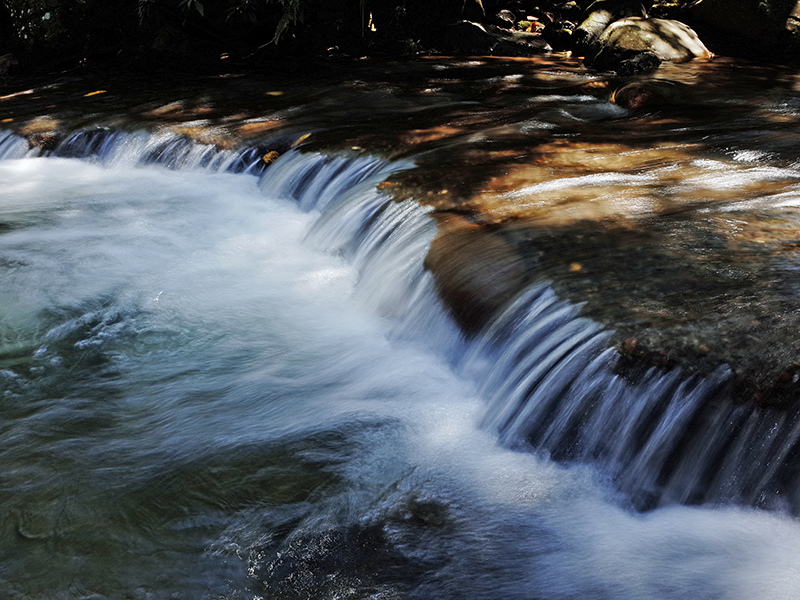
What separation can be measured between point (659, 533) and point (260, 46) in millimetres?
10687

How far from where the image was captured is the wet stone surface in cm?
297

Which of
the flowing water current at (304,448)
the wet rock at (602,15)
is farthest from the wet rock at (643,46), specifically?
the flowing water current at (304,448)

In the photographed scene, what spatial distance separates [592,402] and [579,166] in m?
2.70

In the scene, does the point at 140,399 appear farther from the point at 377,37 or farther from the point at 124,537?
the point at 377,37

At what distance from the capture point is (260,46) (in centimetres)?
1157

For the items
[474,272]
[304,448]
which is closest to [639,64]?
[474,272]

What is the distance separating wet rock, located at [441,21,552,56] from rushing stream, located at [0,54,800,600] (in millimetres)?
6769

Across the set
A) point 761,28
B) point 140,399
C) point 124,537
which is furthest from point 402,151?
point 761,28

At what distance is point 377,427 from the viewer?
3193mm

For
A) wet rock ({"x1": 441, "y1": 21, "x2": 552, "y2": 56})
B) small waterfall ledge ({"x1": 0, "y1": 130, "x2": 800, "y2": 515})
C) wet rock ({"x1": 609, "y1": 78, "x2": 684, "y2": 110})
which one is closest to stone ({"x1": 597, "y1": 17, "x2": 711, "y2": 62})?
wet rock ({"x1": 441, "y1": 21, "x2": 552, "y2": 56})

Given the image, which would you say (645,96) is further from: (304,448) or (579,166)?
(304,448)

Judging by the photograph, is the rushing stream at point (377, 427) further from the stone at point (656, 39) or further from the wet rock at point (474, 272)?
the stone at point (656, 39)

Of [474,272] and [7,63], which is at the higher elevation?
[7,63]

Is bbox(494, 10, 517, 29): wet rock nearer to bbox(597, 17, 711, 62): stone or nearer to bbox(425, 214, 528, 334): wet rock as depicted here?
bbox(597, 17, 711, 62): stone
